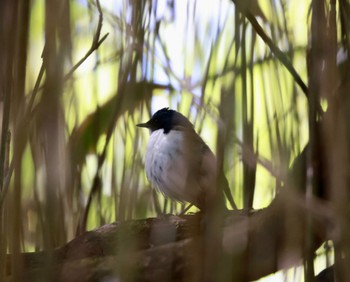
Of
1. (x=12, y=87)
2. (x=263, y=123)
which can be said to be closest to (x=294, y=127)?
(x=263, y=123)

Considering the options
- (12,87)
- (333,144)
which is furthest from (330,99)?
(12,87)

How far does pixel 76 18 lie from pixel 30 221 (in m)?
0.09

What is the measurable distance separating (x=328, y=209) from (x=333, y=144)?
0.13 ft

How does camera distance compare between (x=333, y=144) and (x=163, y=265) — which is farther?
(x=163, y=265)

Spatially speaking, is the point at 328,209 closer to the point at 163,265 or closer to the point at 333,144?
the point at 333,144

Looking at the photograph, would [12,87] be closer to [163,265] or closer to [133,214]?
[133,214]

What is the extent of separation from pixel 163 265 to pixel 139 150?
14cm

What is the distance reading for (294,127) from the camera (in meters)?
0.25

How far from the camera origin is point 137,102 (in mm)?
239

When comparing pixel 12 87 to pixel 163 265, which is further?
pixel 163 265

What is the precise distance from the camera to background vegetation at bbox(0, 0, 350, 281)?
219 mm

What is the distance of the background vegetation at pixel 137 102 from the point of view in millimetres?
219

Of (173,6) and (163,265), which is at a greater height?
(173,6)

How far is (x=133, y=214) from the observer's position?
9.4 inches
